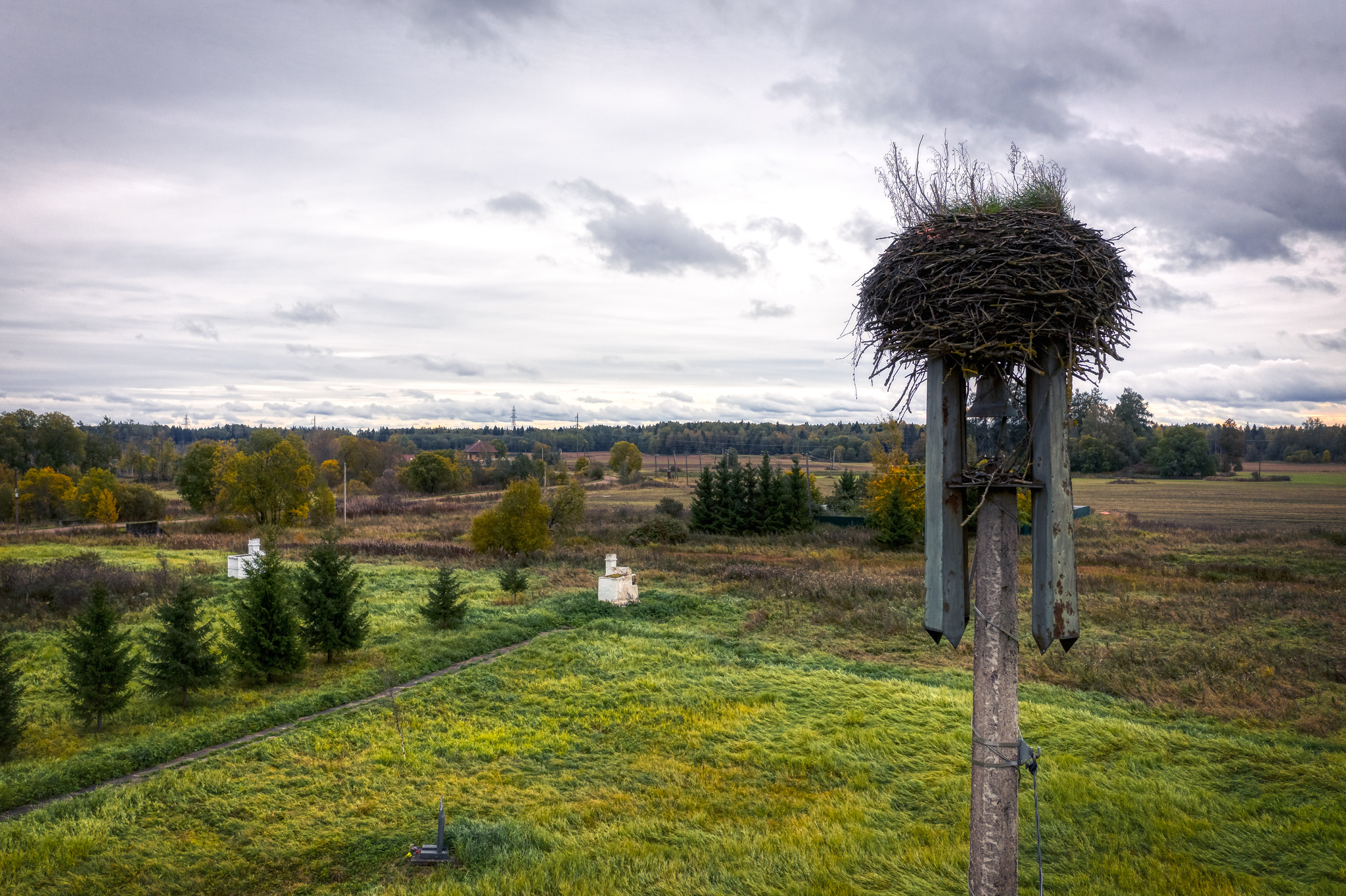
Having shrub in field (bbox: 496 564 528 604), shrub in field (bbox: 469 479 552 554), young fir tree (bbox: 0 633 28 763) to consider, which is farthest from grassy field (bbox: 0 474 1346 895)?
shrub in field (bbox: 469 479 552 554)

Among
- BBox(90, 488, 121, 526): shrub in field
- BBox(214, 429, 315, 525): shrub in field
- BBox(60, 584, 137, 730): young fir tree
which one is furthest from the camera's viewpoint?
BBox(90, 488, 121, 526): shrub in field

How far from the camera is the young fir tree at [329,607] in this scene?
13578 millimetres

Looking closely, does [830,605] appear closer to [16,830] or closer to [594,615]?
[594,615]

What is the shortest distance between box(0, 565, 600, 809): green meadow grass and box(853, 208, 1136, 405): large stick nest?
10.7m

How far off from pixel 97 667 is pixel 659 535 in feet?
88.7

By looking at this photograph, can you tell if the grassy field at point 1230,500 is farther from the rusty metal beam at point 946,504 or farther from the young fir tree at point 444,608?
the rusty metal beam at point 946,504

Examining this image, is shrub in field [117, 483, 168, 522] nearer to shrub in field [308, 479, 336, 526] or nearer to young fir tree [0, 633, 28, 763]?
shrub in field [308, 479, 336, 526]

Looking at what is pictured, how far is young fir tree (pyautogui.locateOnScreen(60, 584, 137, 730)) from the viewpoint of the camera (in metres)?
10.0

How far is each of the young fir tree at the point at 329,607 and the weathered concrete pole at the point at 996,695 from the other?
495 inches

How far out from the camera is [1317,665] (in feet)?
42.0

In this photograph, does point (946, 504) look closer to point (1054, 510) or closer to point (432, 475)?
point (1054, 510)

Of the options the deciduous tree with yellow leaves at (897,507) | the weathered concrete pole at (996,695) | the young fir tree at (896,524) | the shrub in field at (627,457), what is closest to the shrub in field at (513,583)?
the weathered concrete pole at (996,695)

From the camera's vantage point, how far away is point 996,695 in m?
3.92

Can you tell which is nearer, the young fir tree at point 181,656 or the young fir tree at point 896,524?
the young fir tree at point 181,656
